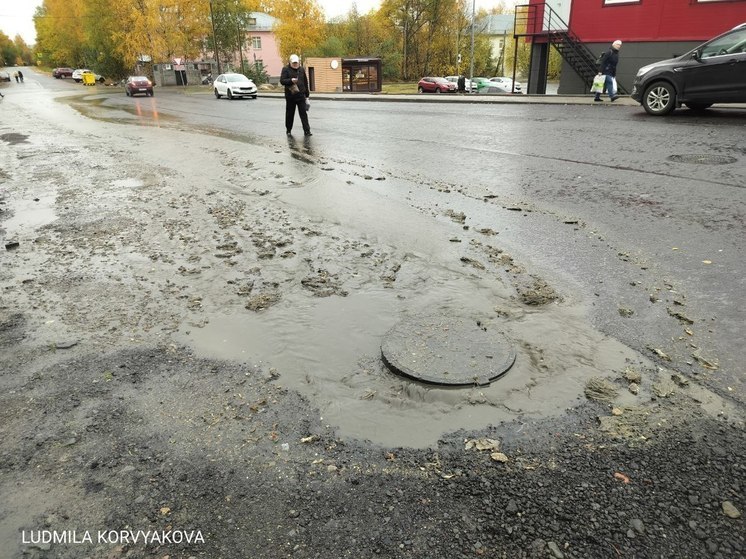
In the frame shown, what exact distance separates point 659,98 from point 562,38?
13.6 m

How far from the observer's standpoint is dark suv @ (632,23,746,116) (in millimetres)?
12086

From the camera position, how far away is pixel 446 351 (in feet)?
10.6

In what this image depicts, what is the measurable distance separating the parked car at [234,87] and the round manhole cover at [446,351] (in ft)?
108

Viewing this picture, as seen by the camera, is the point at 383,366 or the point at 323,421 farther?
the point at 383,366

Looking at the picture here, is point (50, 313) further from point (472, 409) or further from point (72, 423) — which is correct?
point (472, 409)

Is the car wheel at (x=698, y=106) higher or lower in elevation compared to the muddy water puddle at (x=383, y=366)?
higher

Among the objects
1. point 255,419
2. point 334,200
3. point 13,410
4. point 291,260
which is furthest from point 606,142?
point 13,410

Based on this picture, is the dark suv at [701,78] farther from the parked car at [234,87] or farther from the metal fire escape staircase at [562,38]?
the parked car at [234,87]

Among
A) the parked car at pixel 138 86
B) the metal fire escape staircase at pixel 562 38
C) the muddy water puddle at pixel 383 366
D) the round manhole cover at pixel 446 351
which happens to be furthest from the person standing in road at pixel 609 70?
the parked car at pixel 138 86

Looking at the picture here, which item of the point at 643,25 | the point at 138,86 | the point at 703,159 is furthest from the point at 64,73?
the point at 703,159

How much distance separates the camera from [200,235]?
555 cm

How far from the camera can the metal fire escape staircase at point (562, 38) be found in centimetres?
2456

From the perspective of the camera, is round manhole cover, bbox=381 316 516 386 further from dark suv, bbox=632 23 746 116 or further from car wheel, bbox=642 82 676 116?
car wheel, bbox=642 82 676 116

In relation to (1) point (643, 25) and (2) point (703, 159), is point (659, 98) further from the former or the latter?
(1) point (643, 25)
